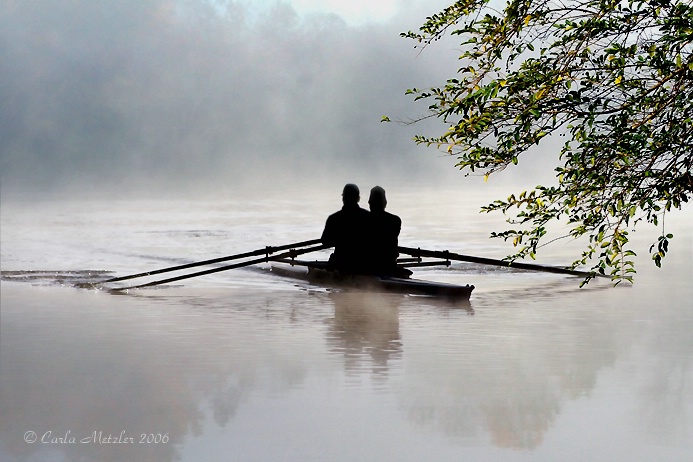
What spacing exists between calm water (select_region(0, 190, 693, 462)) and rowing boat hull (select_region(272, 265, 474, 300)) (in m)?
0.22

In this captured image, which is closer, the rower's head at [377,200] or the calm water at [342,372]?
the calm water at [342,372]

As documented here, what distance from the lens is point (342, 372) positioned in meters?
11.3

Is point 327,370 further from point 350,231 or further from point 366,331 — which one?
point 350,231

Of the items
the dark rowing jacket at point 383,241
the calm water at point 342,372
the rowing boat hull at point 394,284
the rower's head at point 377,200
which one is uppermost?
the rower's head at point 377,200

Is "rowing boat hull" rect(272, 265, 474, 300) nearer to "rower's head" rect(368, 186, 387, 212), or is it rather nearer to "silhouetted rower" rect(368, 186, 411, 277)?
"silhouetted rower" rect(368, 186, 411, 277)

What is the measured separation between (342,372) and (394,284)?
6.17 meters

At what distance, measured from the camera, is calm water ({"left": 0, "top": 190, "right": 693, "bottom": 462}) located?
27.2ft

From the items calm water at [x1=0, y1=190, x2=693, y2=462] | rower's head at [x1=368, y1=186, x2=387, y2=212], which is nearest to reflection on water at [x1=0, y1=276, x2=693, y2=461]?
calm water at [x1=0, y1=190, x2=693, y2=462]

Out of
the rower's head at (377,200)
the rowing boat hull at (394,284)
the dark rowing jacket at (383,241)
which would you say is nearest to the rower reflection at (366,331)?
the rowing boat hull at (394,284)

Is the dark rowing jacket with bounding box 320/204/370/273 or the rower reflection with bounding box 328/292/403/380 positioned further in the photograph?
the dark rowing jacket with bounding box 320/204/370/273

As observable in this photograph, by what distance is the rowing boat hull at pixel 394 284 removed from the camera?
1684 centimetres

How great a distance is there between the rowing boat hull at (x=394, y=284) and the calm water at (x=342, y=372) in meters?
0.22

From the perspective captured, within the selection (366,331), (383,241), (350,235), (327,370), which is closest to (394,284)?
(383,241)

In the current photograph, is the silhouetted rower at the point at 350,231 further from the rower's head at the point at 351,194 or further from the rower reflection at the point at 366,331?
the rower reflection at the point at 366,331
